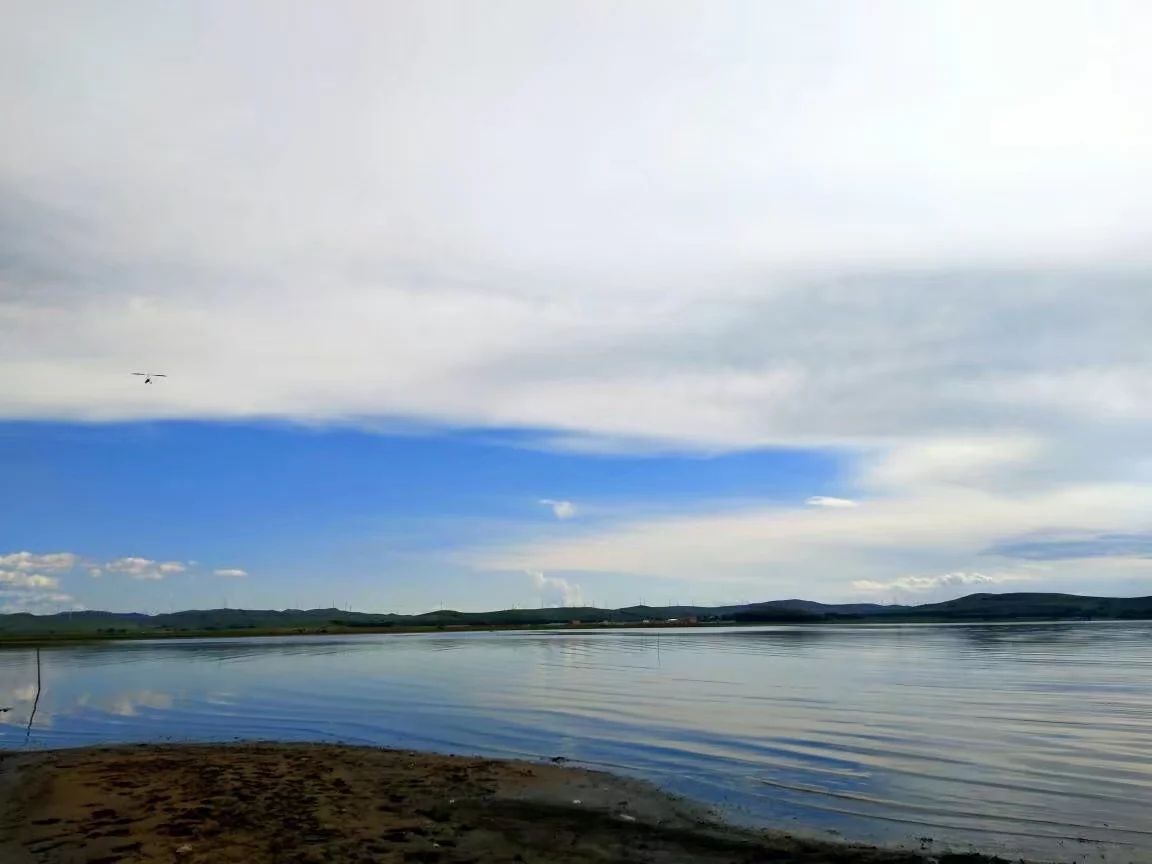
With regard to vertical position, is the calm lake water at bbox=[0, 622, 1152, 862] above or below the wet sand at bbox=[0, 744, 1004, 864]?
below

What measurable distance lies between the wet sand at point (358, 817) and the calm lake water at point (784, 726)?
8.50 ft

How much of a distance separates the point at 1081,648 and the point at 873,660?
31.0 metres

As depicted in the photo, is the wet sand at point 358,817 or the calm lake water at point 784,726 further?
the calm lake water at point 784,726

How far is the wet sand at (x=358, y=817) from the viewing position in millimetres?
16875

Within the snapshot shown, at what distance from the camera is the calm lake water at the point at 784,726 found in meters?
21.5

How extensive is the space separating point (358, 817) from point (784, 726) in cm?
2310

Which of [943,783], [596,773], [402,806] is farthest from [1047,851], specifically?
[402,806]

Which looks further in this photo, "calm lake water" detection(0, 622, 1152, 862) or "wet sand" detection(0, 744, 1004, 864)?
"calm lake water" detection(0, 622, 1152, 862)

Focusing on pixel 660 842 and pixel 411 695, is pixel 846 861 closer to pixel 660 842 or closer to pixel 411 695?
pixel 660 842

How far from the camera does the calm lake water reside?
21516 millimetres

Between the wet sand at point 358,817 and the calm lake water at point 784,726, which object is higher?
the wet sand at point 358,817

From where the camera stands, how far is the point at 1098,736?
32875mm

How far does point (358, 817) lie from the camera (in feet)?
64.7

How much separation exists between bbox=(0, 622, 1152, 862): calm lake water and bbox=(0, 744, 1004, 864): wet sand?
259cm
